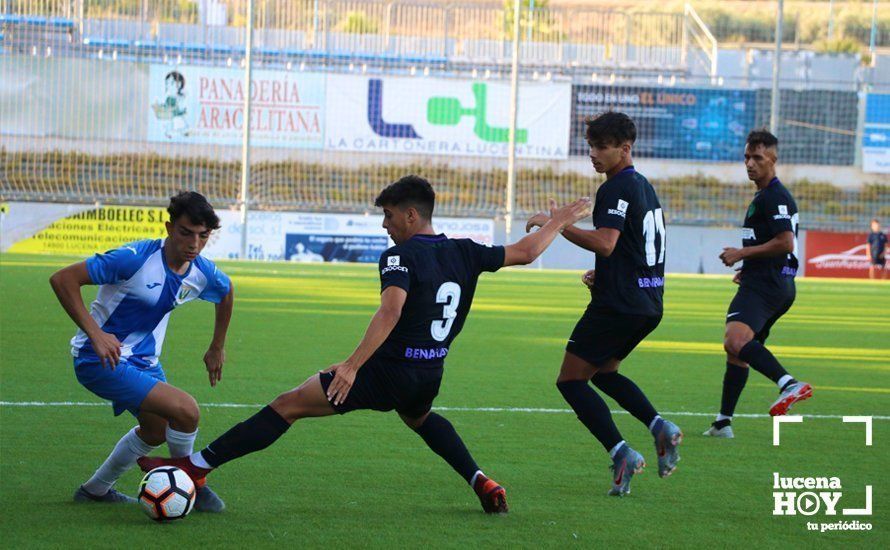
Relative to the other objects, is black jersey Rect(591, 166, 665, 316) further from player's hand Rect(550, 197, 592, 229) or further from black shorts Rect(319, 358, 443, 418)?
black shorts Rect(319, 358, 443, 418)

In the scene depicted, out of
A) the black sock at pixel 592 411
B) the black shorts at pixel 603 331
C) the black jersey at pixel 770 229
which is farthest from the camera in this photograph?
the black jersey at pixel 770 229

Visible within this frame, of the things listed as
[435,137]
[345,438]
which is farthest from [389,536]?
[435,137]

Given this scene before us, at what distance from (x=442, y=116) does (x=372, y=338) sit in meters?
34.9

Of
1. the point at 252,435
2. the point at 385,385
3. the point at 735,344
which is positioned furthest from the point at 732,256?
the point at 252,435

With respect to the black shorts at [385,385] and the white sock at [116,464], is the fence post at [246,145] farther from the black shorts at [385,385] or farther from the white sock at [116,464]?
the black shorts at [385,385]

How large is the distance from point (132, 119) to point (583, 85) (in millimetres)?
14314

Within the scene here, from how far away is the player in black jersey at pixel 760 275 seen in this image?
823cm

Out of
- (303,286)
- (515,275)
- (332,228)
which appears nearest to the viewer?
(303,286)

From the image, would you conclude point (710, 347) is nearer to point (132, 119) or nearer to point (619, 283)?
point (619, 283)

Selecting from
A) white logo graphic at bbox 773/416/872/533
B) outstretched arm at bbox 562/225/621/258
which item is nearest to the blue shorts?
outstretched arm at bbox 562/225/621/258

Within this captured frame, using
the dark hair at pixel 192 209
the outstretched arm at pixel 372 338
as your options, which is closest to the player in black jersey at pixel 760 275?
the outstretched arm at pixel 372 338

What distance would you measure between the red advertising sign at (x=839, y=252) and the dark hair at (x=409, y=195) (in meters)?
33.5

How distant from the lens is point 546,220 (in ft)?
19.6

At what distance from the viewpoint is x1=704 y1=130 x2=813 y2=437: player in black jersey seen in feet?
27.0
